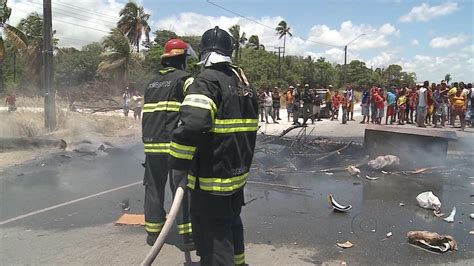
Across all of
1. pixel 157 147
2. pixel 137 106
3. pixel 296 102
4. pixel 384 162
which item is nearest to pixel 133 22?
pixel 137 106

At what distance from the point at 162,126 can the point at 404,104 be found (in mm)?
15851

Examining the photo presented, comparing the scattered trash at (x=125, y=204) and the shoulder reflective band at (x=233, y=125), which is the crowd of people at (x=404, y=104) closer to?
the scattered trash at (x=125, y=204)

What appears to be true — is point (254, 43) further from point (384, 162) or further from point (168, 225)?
point (168, 225)

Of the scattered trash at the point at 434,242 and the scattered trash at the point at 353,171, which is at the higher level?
the scattered trash at the point at 353,171

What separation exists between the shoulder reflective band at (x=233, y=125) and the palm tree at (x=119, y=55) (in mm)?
32047

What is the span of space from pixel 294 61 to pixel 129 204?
6859 centimetres

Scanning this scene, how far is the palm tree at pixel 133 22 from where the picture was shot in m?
41.1

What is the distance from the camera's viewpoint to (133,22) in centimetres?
4175

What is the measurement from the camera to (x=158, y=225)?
4250 mm

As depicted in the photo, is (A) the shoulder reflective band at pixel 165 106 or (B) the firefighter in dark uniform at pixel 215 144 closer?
(B) the firefighter in dark uniform at pixel 215 144

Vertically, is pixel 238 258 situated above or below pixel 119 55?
below

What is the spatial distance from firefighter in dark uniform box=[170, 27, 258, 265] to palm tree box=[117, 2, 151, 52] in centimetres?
4012

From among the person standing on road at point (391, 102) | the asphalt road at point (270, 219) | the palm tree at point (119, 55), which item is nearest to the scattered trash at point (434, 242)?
the asphalt road at point (270, 219)

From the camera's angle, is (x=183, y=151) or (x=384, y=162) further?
(x=384, y=162)
